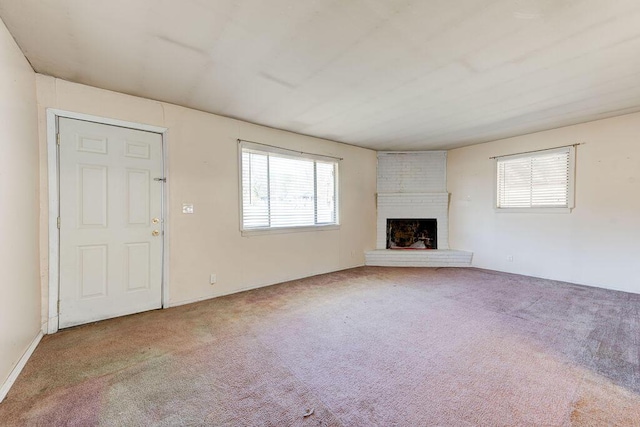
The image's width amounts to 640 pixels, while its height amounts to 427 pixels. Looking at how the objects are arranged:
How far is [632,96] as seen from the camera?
3193 mm

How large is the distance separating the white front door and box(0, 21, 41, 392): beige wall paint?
0.27m

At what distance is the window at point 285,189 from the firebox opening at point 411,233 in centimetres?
157

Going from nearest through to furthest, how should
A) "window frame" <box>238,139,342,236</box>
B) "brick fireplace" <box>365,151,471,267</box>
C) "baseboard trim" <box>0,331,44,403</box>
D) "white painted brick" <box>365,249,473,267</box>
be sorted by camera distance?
"baseboard trim" <box>0,331,44,403</box>
"window frame" <box>238,139,342,236</box>
"white painted brick" <box>365,249,473,267</box>
"brick fireplace" <box>365,151,471,267</box>

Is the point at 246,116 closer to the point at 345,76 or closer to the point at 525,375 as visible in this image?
the point at 345,76

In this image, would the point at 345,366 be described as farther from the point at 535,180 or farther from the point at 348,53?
the point at 535,180

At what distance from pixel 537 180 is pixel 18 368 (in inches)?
267

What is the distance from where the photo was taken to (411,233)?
20.3 ft

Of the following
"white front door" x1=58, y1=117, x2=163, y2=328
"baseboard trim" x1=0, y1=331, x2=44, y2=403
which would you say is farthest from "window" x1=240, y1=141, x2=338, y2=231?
"baseboard trim" x1=0, y1=331, x2=44, y2=403

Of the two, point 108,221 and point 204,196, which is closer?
point 108,221

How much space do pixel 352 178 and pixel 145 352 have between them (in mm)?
4371

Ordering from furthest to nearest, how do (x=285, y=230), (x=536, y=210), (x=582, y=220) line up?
1. (x=536, y=210)
2. (x=285, y=230)
3. (x=582, y=220)

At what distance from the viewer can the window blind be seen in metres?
4.45

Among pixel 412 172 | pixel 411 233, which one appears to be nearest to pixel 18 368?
pixel 411 233

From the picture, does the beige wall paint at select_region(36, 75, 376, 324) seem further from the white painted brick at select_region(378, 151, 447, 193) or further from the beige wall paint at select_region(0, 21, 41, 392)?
the white painted brick at select_region(378, 151, 447, 193)
